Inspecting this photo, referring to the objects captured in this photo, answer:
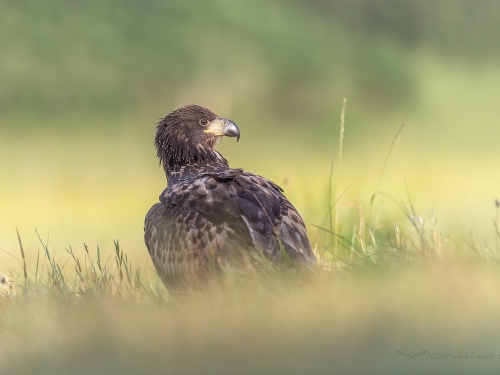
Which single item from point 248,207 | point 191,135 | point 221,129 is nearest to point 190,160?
point 191,135

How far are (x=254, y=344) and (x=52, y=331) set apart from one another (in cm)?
103

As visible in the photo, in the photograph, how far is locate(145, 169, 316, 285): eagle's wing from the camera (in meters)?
4.37

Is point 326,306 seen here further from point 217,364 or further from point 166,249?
point 166,249

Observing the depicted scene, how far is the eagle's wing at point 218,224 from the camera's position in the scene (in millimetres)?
4367

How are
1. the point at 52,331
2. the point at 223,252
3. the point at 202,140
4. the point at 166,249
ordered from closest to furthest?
the point at 52,331
the point at 223,252
the point at 166,249
the point at 202,140

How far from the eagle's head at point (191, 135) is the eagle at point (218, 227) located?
3.10 ft

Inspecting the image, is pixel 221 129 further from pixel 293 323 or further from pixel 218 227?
pixel 293 323

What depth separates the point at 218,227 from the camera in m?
4.42

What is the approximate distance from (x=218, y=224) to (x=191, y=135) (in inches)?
61.5

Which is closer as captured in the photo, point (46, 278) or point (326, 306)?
point (326, 306)

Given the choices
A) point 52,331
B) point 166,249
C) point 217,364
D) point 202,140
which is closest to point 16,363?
point 52,331

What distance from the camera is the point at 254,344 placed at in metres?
2.87

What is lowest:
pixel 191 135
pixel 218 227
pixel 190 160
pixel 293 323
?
pixel 293 323

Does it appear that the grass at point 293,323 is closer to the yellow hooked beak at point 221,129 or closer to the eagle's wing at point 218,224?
the eagle's wing at point 218,224
